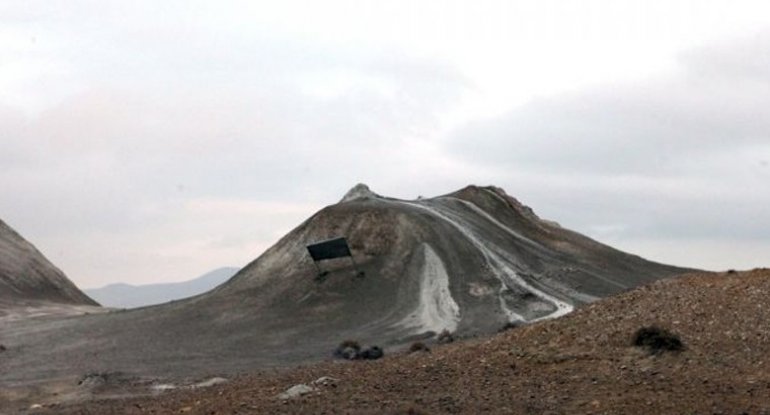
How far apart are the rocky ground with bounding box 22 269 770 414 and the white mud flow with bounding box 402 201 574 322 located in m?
15.2

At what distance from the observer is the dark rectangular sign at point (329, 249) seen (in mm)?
51994

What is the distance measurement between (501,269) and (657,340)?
100.0 ft

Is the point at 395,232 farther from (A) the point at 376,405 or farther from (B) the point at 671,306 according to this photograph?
(A) the point at 376,405

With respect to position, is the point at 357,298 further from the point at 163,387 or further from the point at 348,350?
the point at 163,387

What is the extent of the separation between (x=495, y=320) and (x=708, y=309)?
1959cm

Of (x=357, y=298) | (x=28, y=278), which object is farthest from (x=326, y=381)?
(x=28, y=278)

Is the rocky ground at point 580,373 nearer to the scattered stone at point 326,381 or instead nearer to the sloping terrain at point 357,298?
the scattered stone at point 326,381

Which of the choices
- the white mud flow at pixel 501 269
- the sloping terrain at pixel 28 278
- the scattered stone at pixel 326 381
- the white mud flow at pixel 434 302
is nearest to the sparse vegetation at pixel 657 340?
the scattered stone at pixel 326 381

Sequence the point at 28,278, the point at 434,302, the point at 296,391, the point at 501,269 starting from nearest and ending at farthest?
the point at 296,391
the point at 434,302
the point at 501,269
the point at 28,278

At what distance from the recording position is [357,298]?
48500 mm

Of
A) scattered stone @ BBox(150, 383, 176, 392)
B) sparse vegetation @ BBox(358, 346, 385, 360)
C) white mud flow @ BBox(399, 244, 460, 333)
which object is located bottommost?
scattered stone @ BBox(150, 383, 176, 392)

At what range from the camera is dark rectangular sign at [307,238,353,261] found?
52.0 metres

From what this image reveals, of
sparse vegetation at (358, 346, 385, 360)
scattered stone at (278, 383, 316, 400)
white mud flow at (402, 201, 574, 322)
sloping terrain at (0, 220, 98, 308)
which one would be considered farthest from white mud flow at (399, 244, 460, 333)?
sloping terrain at (0, 220, 98, 308)

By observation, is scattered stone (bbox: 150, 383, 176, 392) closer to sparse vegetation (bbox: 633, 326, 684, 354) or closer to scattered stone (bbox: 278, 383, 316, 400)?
scattered stone (bbox: 278, 383, 316, 400)
